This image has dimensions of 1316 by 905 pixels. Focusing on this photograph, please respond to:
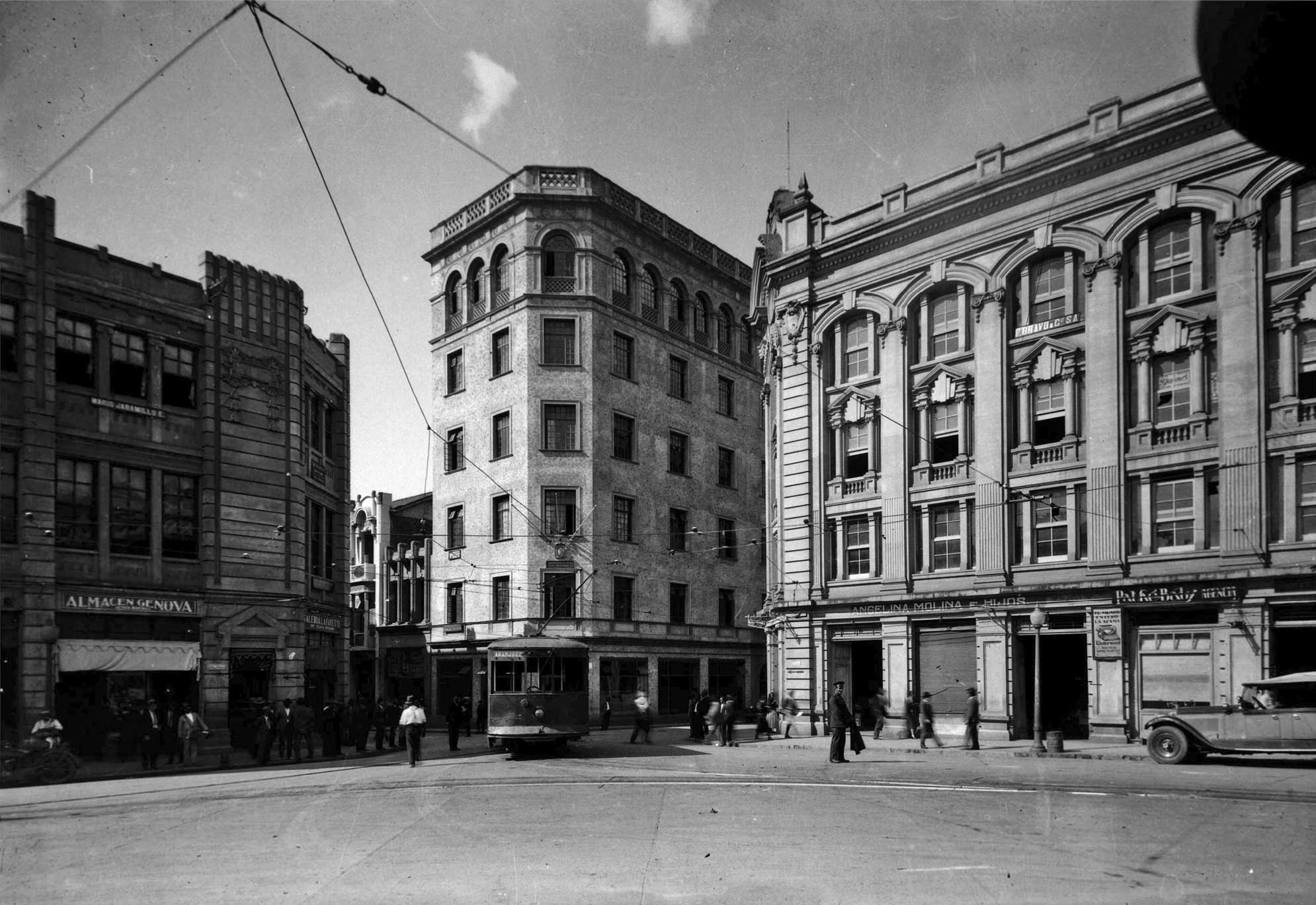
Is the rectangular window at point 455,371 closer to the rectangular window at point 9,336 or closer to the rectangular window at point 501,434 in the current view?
the rectangular window at point 501,434

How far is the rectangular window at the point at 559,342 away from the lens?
147 feet

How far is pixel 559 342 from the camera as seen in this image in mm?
44938

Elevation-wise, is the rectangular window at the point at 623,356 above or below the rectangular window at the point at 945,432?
above

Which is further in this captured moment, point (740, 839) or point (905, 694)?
point (905, 694)

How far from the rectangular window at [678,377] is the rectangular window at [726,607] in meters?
9.77

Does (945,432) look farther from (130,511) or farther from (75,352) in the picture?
(75,352)

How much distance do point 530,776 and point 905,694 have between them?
15.2m

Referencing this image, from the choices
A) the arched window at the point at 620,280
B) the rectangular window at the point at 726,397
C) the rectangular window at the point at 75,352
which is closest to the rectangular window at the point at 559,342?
the arched window at the point at 620,280

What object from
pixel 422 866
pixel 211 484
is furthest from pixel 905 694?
pixel 422 866

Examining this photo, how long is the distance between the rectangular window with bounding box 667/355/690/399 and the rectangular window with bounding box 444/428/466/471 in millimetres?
9801

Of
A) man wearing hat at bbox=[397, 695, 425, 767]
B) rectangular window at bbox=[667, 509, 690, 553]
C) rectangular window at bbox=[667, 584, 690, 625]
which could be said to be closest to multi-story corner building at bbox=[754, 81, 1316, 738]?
rectangular window at bbox=[667, 584, 690, 625]

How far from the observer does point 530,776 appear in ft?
66.3

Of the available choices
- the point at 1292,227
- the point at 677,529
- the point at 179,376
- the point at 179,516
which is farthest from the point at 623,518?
the point at 1292,227

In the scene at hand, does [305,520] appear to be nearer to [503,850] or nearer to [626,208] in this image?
[626,208]
